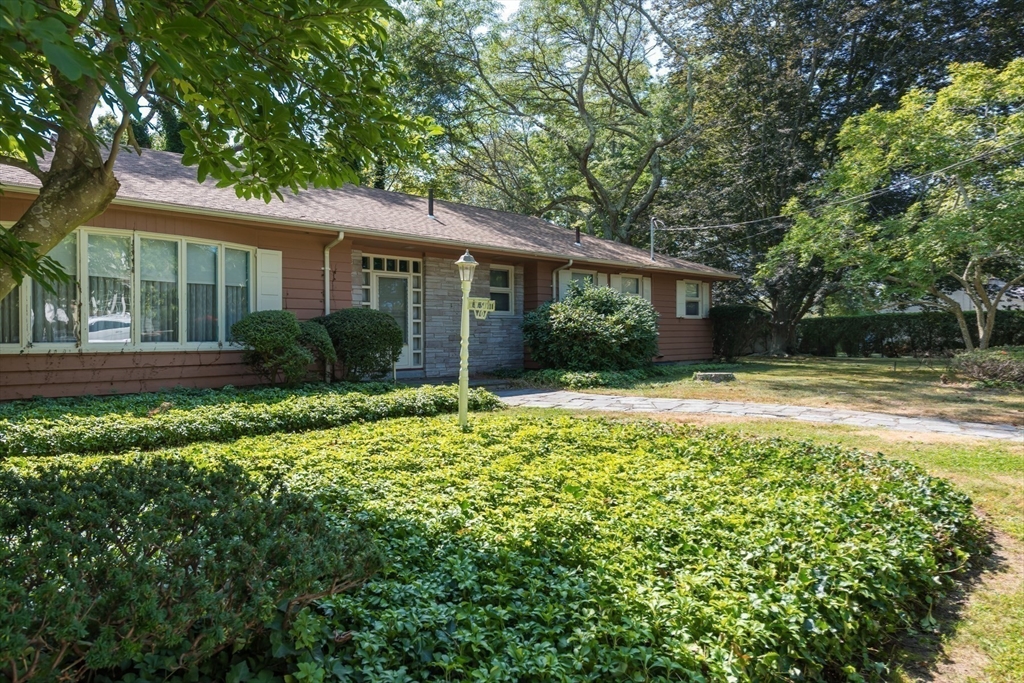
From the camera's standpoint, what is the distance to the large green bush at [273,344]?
8.93 metres

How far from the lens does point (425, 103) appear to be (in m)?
21.9

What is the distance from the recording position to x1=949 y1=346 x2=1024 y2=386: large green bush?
11812 mm

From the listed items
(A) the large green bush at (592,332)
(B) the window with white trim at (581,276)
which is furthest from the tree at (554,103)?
(A) the large green bush at (592,332)

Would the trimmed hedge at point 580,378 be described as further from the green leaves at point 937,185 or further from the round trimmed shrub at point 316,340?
the green leaves at point 937,185

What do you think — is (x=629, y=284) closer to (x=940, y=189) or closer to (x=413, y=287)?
(x=413, y=287)

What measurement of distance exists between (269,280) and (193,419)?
4.26m

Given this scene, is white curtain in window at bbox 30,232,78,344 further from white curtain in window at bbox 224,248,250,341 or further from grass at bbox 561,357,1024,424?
grass at bbox 561,357,1024,424

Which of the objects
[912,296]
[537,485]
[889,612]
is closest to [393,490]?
[537,485]

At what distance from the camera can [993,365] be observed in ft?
40.0

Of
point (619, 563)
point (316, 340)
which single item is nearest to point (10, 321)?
point (316, 340)

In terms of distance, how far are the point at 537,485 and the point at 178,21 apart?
331 cm

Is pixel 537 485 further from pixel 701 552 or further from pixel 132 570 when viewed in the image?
pixel 132 570

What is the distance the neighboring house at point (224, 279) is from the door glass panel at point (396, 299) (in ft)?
0.09

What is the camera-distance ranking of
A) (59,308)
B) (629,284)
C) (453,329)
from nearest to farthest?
(59,308) → (453,329) → (629,284)
